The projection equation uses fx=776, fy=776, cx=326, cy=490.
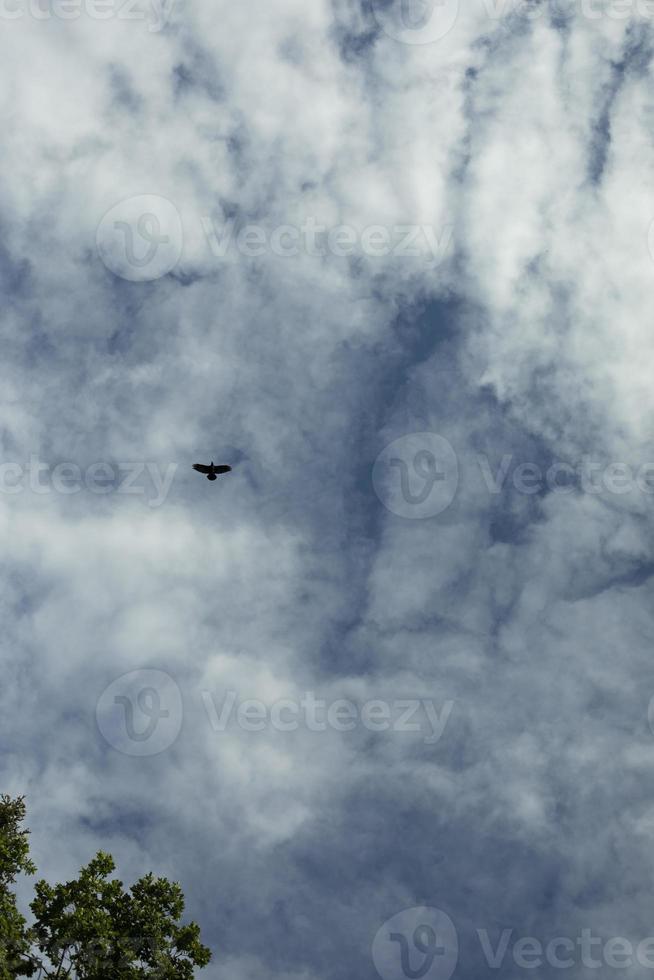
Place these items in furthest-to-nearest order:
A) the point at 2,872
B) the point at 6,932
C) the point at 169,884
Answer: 1. the point at 169,884
2. the point at 2,872
3. the point at 6,932

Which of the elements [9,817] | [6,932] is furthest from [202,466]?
[6,932]

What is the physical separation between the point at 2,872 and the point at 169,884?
7.55 meters

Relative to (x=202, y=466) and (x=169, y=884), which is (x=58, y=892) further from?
(x=202, y=466)

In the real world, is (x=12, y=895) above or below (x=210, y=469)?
below

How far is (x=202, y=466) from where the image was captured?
3844 cm

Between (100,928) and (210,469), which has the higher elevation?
(210,469)

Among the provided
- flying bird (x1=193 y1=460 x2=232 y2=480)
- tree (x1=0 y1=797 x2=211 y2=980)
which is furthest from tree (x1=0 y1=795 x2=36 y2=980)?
flying bird (x1=193 y1=460 x2=232 y2=480)

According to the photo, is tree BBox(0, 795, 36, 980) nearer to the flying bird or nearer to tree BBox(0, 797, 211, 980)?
tree BBox(0, 797, 211, 980)

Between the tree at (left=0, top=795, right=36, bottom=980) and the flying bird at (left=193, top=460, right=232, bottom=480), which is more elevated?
the flying bird at (left=193, top=460, right=232, bottom=480)

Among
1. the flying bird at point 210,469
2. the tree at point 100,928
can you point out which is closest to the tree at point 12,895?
the tree at point 100,928

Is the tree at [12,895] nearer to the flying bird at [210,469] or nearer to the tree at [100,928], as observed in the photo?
the tree at [100,928]

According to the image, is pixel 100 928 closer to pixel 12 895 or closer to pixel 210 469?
pixel 12 895

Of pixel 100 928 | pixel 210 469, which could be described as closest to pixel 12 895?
pixel 100 928

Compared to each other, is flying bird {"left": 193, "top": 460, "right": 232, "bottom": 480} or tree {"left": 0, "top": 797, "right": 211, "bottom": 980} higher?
flying bird {"left": 193, "top": 460, "right": 232, "bottom": 480}
